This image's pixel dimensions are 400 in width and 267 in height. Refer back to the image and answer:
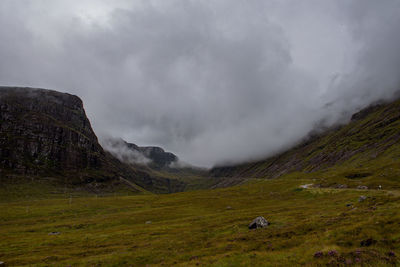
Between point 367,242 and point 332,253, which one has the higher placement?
point 367,242

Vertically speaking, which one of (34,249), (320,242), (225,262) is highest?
(320,242)

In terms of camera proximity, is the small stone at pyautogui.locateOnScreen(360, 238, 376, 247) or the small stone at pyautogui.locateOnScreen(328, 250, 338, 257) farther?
the small stone at pyautogui.locateOnScreen(360, 238, 376, 247)

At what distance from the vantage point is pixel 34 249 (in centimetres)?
4703

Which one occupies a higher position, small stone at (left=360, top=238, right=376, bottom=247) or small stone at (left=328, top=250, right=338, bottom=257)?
small stone at (left=360, top=238, right=376, bottom=247)

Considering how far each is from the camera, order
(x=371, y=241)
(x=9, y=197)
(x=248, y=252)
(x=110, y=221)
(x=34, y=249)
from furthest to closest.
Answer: (x=9, y=197), (x=110, y=221), (x=34, y=249), (x=248, y=252), (x=371, y=241)

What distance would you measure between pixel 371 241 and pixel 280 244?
32.8 feet

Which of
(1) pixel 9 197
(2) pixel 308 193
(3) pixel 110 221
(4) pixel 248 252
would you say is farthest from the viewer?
(1) pixel 9 197

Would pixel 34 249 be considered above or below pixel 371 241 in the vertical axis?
below

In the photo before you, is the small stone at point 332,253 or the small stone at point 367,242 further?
the small stone at point 367,242

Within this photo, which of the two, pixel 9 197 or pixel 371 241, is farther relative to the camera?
pixel 9 197

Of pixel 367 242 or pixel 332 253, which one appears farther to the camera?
pixel 367 242

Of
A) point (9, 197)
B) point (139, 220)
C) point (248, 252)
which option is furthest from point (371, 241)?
point (9, 197)

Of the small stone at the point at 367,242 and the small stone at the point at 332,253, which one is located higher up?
the small stone at the point at 367,242

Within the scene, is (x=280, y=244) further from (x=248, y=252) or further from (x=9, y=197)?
(x=9, y=197)
